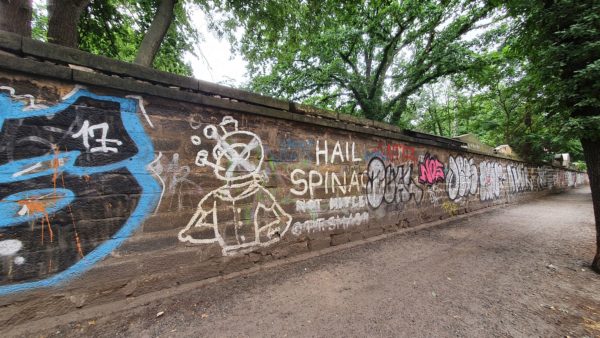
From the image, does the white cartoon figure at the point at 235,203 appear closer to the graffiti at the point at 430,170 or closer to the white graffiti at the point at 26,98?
the white graffiti at the point at 26,98

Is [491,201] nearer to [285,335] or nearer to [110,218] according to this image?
[285,335]

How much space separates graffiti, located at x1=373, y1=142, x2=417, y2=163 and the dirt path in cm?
218

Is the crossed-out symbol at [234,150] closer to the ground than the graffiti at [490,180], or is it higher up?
higher up

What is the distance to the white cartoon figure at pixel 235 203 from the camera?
290cm

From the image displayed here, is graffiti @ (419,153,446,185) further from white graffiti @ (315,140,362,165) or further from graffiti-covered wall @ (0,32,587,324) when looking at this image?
graffiti-covered wall @ (0,32,587,324)

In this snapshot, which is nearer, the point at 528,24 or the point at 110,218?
the point at 110,218

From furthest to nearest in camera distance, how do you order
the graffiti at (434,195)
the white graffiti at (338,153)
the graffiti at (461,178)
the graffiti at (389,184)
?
1. the graffiti at (461,178)
2. the graffiti at (434,195)
3. the graffiti at (389,184)
4. the white graffiti at (338,153)

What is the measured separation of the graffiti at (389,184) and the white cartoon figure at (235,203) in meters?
2.41

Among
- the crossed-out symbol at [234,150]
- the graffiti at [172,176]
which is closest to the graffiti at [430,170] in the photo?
the crossed-out symbol at [234,150]

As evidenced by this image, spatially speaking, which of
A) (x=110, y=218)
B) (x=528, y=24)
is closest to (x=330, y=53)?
(x=528, y=24)

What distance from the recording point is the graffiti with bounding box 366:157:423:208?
494cm

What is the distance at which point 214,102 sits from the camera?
2.96 m

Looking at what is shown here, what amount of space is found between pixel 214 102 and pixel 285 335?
278cm

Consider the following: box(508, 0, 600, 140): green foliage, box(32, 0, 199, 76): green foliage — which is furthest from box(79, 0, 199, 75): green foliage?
box(508, 0, 600, 140): green foliage
